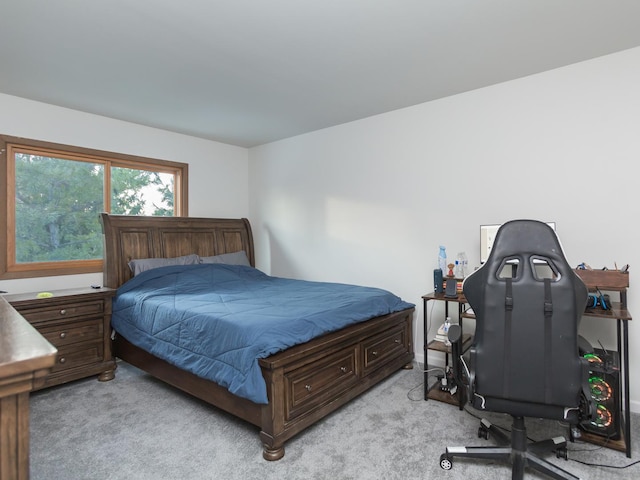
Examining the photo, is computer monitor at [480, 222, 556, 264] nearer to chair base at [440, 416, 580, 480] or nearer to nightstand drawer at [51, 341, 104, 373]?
chair base at [440, 416, 580, 480]

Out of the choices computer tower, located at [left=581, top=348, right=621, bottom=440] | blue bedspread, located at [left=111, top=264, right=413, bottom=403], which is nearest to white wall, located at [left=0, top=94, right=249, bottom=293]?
blue bedspread, located at [left=111, top=264, right=413, bottom=403]

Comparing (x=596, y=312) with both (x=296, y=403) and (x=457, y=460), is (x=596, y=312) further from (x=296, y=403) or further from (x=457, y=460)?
(x=296, y=403)

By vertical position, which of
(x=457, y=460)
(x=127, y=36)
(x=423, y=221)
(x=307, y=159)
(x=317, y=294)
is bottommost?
(x=457, y=460)

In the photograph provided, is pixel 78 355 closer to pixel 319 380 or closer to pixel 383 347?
pixel 319 380

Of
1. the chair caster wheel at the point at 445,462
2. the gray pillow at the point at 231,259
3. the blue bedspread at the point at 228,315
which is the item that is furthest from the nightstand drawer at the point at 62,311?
the chair caster wheel at the point at 445,462

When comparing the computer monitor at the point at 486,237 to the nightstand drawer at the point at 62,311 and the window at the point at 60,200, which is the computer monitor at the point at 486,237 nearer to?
the nightstand drawer at the point at 62,311

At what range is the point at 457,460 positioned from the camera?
1920mm

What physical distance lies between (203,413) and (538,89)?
3.35m

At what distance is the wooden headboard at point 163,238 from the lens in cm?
345

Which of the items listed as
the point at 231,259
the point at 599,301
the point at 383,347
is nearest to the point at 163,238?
the point at 231,259

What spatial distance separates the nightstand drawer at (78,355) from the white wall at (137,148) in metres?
0.72

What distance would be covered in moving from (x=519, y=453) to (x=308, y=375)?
3.71 feet

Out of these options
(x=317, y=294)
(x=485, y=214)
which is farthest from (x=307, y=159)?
(x=485, y=214)

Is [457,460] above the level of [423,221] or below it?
below
